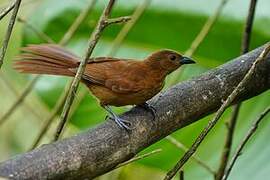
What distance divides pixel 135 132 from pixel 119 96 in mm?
531

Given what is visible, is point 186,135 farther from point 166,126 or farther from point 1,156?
point 1,156

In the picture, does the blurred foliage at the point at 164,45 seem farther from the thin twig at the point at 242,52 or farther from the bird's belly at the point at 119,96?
the bird's belly at the point at 119,96

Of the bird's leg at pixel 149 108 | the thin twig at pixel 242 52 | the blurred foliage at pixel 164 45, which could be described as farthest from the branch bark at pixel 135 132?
the blurred foliage at pixel 164 45

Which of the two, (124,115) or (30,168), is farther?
(124,115)

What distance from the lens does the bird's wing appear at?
2.26 metres

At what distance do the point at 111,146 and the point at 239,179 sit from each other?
1.00 metres

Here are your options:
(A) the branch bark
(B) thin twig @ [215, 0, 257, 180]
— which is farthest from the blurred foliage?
(A) the branch bark

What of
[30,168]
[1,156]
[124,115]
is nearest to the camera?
[30,168]

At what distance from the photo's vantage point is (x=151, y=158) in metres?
2.88

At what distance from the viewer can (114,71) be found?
7.57ft

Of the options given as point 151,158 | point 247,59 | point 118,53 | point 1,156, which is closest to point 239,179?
point 151,158

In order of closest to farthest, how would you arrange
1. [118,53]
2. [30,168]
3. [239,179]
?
[30,168], [239,179], [118,53]

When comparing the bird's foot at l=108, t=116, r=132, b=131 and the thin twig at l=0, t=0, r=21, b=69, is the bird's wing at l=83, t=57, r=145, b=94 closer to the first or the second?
Result: the bird's foot at l=108, t=116, r=132, b=131

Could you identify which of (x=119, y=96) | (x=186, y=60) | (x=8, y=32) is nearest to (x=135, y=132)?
(x=8, y=32)
